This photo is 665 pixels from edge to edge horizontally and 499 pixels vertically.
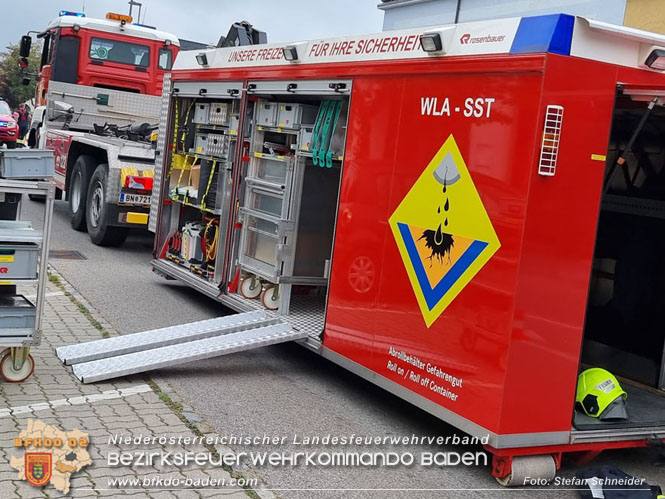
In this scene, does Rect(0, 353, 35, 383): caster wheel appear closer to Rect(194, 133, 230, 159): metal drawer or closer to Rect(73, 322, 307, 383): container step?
Rect(73, 322, 307, 383): container step

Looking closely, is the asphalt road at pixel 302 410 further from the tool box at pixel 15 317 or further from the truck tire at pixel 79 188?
the truck tire at pixel 79 188

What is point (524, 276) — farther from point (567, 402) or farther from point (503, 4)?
point (503, 4)

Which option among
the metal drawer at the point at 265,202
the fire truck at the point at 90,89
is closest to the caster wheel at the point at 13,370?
the metal drawer at the point at 265,202

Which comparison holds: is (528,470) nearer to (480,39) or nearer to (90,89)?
(480,39)

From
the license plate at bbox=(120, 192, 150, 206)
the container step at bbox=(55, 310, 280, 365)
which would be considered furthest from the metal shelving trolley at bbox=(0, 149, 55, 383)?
the license plate at bbox=(120, 192, 150, 206)

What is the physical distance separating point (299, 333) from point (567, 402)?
2.53m

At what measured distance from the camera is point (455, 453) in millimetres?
5555

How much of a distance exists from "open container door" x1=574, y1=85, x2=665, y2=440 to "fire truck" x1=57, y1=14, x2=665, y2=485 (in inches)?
0.6

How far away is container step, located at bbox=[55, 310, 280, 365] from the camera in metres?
6.71

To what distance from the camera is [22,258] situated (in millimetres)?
5867

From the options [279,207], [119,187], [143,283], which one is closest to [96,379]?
[279,207]

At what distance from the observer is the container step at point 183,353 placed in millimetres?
6352

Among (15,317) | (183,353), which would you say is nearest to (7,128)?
Answer: (183,353)

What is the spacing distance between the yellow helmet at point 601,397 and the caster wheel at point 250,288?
12.1 feet
